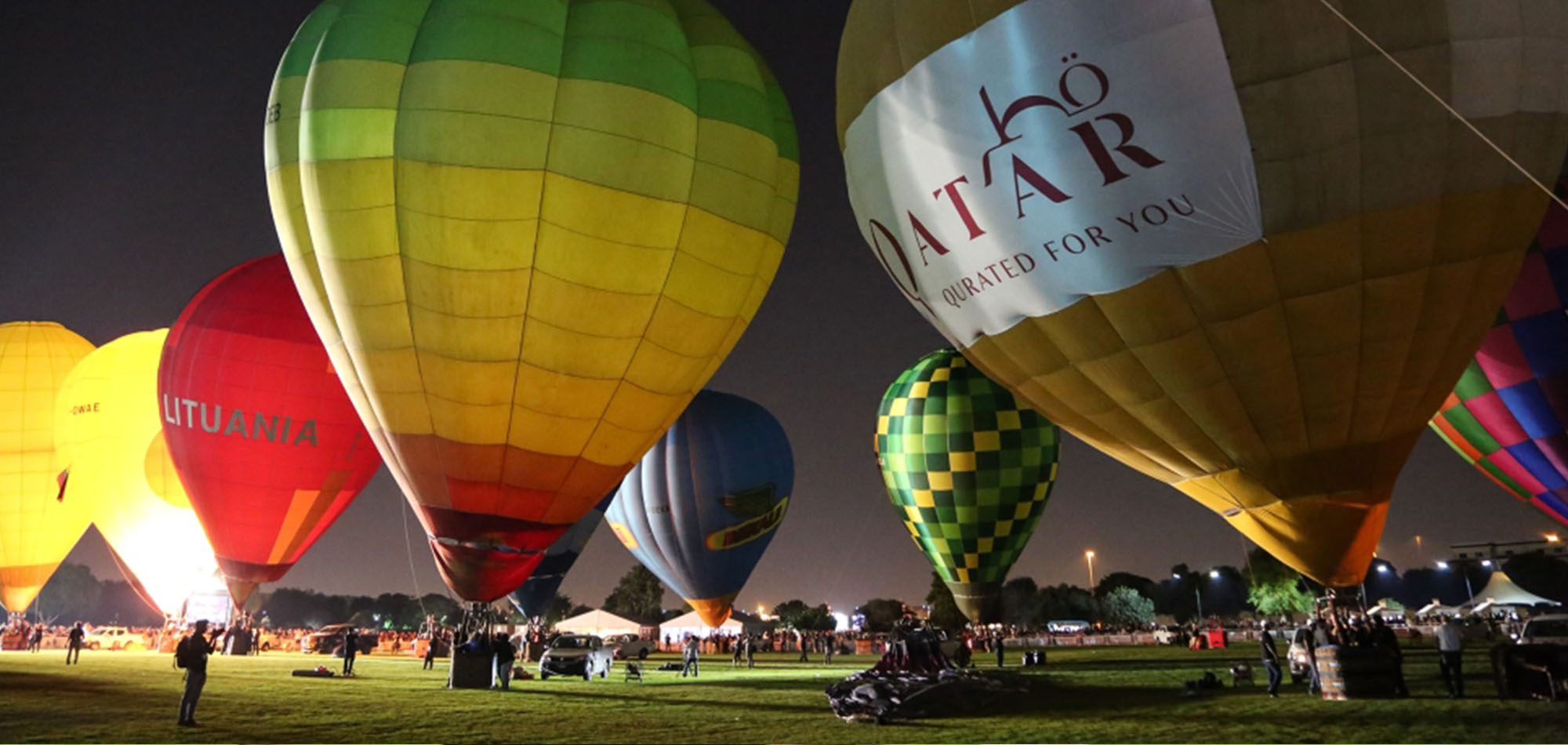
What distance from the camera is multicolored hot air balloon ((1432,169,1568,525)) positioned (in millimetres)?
10609

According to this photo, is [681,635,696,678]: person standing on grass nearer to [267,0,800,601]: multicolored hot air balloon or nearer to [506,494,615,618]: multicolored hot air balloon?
[506,494,615,618]: multicolored hot air balloon

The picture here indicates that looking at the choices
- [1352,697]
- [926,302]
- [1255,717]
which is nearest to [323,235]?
[926,302]

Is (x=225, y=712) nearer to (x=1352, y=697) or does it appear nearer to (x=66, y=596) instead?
(x=1352, y=697)

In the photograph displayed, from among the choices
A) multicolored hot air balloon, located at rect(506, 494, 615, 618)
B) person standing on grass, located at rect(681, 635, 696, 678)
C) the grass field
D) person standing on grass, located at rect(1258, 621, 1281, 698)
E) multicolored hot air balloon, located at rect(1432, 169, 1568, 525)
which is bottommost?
person standing on grass, located at rect(681, 635, 696, 678)

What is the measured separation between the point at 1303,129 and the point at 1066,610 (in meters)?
91.2

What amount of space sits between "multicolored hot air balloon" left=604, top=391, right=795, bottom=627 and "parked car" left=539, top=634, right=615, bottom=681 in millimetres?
5238

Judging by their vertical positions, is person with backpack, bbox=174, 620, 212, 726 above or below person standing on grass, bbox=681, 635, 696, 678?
above

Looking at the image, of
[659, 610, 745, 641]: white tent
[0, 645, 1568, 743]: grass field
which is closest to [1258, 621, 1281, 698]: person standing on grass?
[0, 645, 1568, 743]: grass field

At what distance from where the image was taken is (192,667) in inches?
322

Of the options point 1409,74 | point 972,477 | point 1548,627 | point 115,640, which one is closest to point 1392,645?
point 1409,74

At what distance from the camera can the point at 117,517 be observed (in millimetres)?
22078

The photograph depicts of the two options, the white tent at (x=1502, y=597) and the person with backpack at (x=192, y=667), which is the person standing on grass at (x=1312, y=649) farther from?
the white tent at (x=1502, y=597)

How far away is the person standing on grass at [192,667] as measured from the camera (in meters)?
8.06

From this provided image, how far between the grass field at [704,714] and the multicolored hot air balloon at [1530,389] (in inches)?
110
